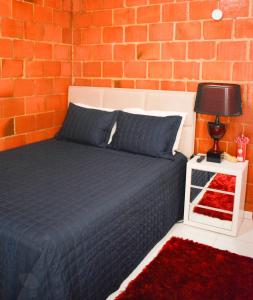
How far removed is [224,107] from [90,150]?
1.21 metres

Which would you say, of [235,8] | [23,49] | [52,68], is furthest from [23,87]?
[235,8]

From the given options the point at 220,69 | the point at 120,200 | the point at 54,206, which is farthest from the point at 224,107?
the point at 54,206

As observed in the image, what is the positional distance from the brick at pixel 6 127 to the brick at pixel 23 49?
62cm

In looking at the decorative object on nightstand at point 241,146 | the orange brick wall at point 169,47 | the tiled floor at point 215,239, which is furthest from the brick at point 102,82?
the tiled floor at point 215,239

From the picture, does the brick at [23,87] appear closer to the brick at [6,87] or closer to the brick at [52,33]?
the brick at [6,87]

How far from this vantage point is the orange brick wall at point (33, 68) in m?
3.08

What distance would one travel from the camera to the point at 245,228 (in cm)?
288

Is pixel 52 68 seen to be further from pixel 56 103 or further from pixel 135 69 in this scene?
pixel 135 69

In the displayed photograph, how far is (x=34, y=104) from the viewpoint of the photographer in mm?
3441

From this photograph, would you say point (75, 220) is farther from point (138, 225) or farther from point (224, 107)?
point (224, 107)

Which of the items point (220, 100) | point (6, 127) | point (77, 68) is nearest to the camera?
point (220, 100)

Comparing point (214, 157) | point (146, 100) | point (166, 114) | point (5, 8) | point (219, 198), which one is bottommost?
point (219, 198)

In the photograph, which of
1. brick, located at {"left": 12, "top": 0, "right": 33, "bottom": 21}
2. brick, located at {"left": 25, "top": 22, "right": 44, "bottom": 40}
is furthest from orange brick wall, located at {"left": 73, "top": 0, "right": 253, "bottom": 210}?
brick, located at {"left": 12, "top": 0, "right": 33, "bottom": 21}

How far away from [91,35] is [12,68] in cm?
101
